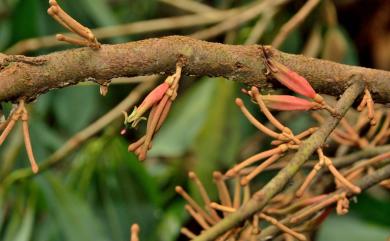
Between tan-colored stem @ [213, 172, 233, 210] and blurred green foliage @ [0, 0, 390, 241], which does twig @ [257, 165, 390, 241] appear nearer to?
tan-colored stem @ [213, 172, 233, 210]

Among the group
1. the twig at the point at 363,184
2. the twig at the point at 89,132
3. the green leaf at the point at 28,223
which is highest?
the twig at the point at 89,132

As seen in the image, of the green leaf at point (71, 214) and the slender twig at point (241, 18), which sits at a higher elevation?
the slender twig at point (241, 18)

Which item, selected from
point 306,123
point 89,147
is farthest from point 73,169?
point 306,123

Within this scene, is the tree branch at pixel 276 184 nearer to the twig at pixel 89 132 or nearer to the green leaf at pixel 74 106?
the twig at pixel 89 132

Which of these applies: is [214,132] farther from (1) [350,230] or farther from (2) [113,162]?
(1) [350,230]

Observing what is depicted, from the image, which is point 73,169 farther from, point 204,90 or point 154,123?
point 154,123

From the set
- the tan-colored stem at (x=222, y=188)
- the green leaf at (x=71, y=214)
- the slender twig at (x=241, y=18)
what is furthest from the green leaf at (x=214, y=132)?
the tan-colored stem at (x=222, y=188)

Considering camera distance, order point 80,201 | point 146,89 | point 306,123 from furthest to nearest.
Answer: point 306,123 → point 146,89 → point 80,201
